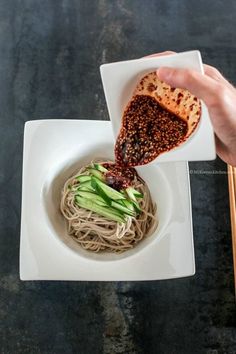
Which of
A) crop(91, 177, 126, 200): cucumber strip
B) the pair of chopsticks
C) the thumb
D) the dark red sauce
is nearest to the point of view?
the thumb

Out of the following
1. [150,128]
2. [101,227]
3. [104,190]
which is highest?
[150,128]

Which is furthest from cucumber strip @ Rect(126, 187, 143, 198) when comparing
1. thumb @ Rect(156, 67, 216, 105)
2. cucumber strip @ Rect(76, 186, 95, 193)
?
thumb @ Rect(156, 67, 216, 105)

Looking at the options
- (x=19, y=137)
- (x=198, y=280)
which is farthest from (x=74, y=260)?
(x=19, y=137)

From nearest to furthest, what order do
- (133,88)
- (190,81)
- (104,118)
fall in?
(190,81)
(133,88)
(104,118)

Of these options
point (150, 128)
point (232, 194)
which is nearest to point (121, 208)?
point (150, 128)

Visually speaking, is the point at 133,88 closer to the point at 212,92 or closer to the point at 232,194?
the point at 212,92

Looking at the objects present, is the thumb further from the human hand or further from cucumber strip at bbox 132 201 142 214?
cucumber strip at bbox 132 201 142 214
